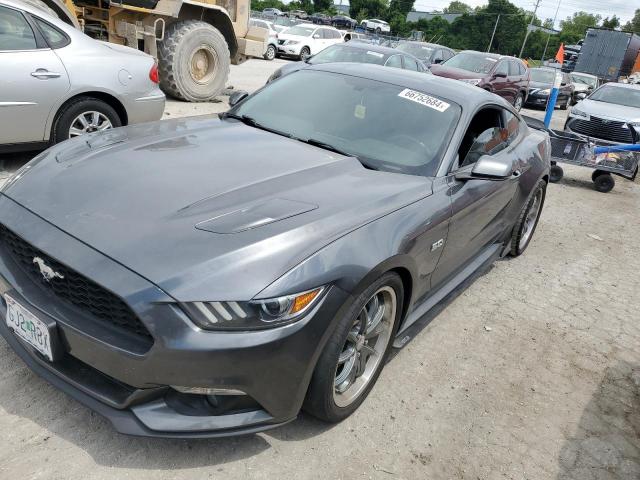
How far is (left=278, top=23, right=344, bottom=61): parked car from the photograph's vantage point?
2288cm

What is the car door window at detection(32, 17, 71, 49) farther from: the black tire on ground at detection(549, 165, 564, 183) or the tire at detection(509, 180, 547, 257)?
the black tire on ground at detection(549, 165, 564, 183)

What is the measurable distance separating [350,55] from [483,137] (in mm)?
8096

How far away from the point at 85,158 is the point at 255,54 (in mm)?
8365

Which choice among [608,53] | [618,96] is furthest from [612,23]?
[618,96]

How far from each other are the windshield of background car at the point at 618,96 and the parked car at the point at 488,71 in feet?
8.75

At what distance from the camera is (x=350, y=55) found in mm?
11234

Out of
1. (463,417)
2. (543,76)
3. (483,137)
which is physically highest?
(483,137)

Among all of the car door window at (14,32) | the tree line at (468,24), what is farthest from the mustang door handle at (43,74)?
the tree line at (468,24)

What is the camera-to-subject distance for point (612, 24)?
8688cm

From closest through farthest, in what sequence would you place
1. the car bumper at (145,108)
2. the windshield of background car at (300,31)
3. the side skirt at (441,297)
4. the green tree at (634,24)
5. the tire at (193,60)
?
the side skirt at (441,297) < the car bumper at (145,108) < the tire at (193,60) < the windshield of background car at (300,31) < the green tree at (634,24)

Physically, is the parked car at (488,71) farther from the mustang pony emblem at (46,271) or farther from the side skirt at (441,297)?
the mustang pony emblem at (46,271)

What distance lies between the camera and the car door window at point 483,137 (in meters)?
3.50

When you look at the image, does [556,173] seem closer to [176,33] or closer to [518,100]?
[176,33]

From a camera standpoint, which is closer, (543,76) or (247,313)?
(247,313)
